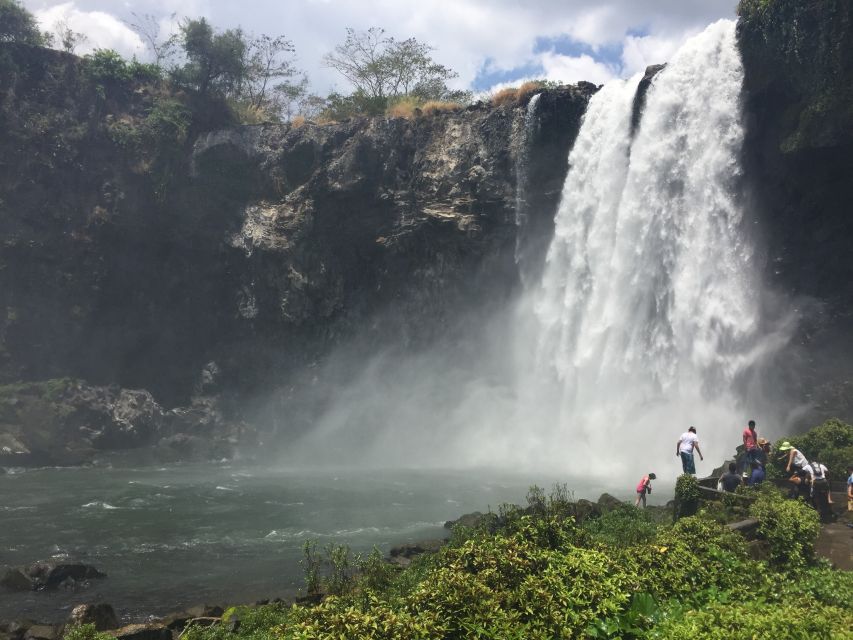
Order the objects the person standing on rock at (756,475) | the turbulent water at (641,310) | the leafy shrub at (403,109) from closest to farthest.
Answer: the person standing on rock at (756,475), the turbulent water at (641,310), the leafy shrub at (403,109)

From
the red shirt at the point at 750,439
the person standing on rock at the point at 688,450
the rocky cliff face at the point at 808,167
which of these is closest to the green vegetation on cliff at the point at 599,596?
the red shirt at the point at 750,439

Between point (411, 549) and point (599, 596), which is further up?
point (599, 596)

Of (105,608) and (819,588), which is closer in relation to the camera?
(819,588)

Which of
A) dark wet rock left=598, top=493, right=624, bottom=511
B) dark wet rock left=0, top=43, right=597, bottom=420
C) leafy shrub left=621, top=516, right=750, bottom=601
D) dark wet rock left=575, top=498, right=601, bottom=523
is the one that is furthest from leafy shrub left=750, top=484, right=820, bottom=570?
dark wet rock left=0, top=43, right=597, bottom=420

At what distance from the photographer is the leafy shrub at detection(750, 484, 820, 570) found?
10531mm

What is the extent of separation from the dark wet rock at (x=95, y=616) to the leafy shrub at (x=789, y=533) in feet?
36.6

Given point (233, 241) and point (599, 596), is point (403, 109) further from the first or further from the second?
point (599, 596)

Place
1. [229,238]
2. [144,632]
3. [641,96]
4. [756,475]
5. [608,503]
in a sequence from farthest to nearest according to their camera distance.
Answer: [229,238] < [641,96] < [608,503] < [756,475] < [144,632]

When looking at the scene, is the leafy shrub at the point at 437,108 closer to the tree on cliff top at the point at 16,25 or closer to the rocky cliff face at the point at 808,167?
the rocky cliff face at the point at 808,167

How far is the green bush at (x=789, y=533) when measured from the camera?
1052cm

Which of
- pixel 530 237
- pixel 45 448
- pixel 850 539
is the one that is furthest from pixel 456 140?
pixel 850 539

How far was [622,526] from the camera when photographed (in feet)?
47.4

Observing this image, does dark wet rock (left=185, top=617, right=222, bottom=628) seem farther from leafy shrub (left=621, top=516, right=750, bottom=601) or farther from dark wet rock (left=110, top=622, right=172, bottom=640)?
leafy shrub (left=621, top=516, right=750, bottom=601)

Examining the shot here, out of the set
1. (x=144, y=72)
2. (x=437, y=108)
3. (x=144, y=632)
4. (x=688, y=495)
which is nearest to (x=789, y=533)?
(x=688, y=495)
